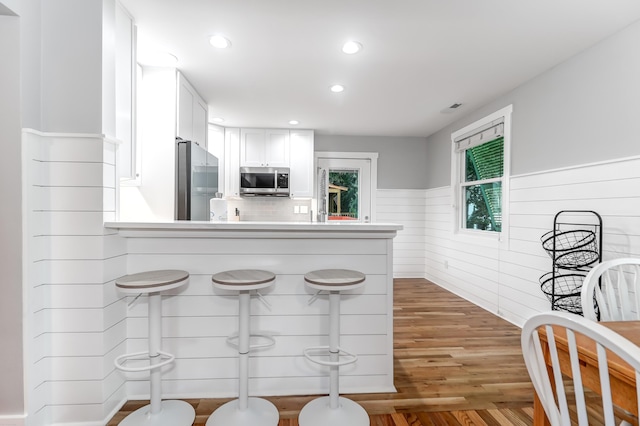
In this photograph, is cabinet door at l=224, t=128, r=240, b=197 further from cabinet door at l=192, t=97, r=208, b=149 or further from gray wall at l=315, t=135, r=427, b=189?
gray wall at l=315, t=135, r=427, b=189

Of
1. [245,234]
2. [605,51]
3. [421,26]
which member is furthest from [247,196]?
[605,51]

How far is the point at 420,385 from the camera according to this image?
6.54ft

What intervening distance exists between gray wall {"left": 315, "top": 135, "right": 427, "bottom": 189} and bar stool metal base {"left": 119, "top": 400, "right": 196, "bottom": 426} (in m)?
3.95

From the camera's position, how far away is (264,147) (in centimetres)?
460

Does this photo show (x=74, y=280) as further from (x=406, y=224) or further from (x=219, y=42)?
(x=406, y=224)

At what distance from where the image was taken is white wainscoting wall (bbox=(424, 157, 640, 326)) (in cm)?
211

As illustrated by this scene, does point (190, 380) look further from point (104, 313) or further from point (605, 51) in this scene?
point (605, 51)

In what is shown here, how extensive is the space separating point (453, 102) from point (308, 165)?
209cm

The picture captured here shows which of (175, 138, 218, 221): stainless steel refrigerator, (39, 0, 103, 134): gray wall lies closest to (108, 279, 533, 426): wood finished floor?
(175, 138, 218, 221): stainless steel refrigerator

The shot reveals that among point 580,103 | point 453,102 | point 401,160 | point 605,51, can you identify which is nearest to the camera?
point 605,51

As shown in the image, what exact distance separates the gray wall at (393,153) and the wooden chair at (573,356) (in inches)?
171

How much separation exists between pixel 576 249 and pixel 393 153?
3074 mm

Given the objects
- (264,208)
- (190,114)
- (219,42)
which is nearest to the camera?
(219,42)

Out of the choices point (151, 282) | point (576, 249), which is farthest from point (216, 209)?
point (576, 249)
